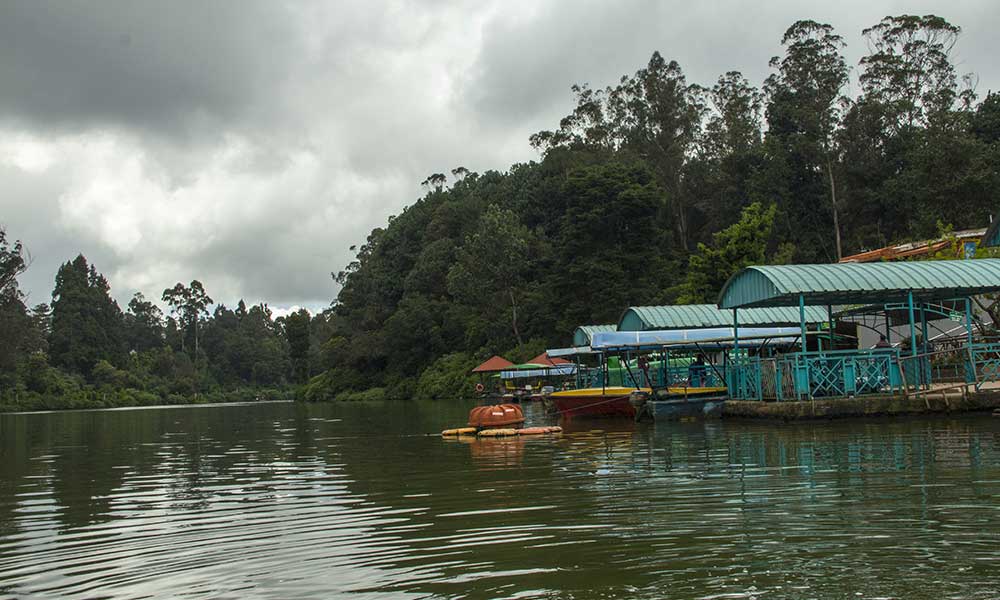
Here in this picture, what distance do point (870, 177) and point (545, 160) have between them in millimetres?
27095

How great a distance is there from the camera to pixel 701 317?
32.1m

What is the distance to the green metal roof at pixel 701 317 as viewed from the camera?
103 feet

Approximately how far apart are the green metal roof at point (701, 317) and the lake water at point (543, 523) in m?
13.1

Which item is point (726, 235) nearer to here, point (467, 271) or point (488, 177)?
point (467, 271)

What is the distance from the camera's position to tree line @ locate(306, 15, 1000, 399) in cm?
5262

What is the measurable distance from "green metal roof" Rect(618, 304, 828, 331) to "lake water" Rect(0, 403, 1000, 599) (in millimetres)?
13113

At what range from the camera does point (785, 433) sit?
18656mm

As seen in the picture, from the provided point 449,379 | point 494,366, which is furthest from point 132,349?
point 494,366

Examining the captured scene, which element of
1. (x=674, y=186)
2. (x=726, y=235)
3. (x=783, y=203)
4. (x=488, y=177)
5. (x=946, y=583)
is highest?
(x=488, y=177)

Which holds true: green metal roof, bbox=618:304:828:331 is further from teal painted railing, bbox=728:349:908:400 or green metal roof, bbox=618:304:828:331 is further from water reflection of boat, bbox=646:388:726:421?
teal painted railing, bbox=728:349:908:400

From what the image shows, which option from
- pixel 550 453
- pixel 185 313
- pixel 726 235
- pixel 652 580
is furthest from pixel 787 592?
pixel 185 313

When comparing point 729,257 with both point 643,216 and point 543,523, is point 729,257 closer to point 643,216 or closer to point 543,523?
point 643,216

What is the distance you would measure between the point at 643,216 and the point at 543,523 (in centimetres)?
5449

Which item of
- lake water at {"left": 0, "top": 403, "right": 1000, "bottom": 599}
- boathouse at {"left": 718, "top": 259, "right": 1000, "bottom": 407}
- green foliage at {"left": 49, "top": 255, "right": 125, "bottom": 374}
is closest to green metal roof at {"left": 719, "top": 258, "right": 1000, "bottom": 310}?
boathouse at {"left": 718, "top": 259, "right": 1000, "bottom": 407}
